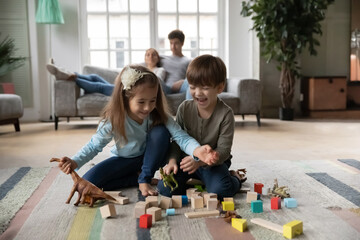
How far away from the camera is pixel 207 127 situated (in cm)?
180

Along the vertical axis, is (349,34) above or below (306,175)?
above

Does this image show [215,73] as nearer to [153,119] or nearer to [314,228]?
[153,119]

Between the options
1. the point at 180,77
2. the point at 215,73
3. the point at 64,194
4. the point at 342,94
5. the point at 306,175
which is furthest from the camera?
the point at 342,94

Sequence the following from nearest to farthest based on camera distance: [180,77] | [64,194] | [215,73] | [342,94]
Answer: [215,73]
[64,194]
[180,77]
[342,94]

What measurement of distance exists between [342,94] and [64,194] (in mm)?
4251

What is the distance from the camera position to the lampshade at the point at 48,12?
15.3ft

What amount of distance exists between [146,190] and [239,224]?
0.54 metres

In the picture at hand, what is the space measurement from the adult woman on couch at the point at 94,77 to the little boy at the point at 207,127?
2263 mm

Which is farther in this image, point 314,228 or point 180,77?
point 180,77

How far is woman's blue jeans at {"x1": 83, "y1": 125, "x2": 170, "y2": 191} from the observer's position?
1798 millimetres

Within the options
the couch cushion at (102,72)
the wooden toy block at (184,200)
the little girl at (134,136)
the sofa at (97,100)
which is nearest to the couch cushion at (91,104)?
the sofa at (97,100)

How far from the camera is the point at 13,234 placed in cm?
134

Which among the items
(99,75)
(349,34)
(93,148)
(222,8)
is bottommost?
(93,148)

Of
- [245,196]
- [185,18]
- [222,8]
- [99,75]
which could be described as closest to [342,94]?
[222,8]
